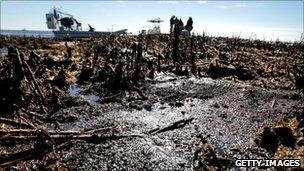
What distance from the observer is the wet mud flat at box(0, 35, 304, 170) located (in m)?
9.16

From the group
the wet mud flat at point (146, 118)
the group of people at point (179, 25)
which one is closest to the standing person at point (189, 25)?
the group of people at point (179, 25)

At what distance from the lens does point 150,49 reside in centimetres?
2988

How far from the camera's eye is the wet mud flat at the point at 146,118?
916cm

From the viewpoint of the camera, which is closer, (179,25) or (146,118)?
(146,118)

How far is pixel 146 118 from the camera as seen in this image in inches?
506

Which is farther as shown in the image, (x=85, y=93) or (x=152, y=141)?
(x=85, y=93)

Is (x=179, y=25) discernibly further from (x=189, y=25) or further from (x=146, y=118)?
(x=146, y=118)

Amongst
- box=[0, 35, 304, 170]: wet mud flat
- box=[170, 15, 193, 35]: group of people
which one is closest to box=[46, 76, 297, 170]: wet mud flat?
box=[0, 35, 304, 170]: wet mud flat

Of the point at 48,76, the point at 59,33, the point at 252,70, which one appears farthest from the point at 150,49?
the point at 59,33

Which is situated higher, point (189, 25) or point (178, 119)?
point (189, 25)

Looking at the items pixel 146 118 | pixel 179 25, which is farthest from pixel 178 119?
pixel 179 25

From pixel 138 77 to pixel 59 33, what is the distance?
50924 millimetres

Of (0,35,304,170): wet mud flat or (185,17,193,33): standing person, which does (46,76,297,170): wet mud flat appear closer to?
(0,35,304,170): wet mud flat

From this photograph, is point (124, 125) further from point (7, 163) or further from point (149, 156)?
point (7, 163)
